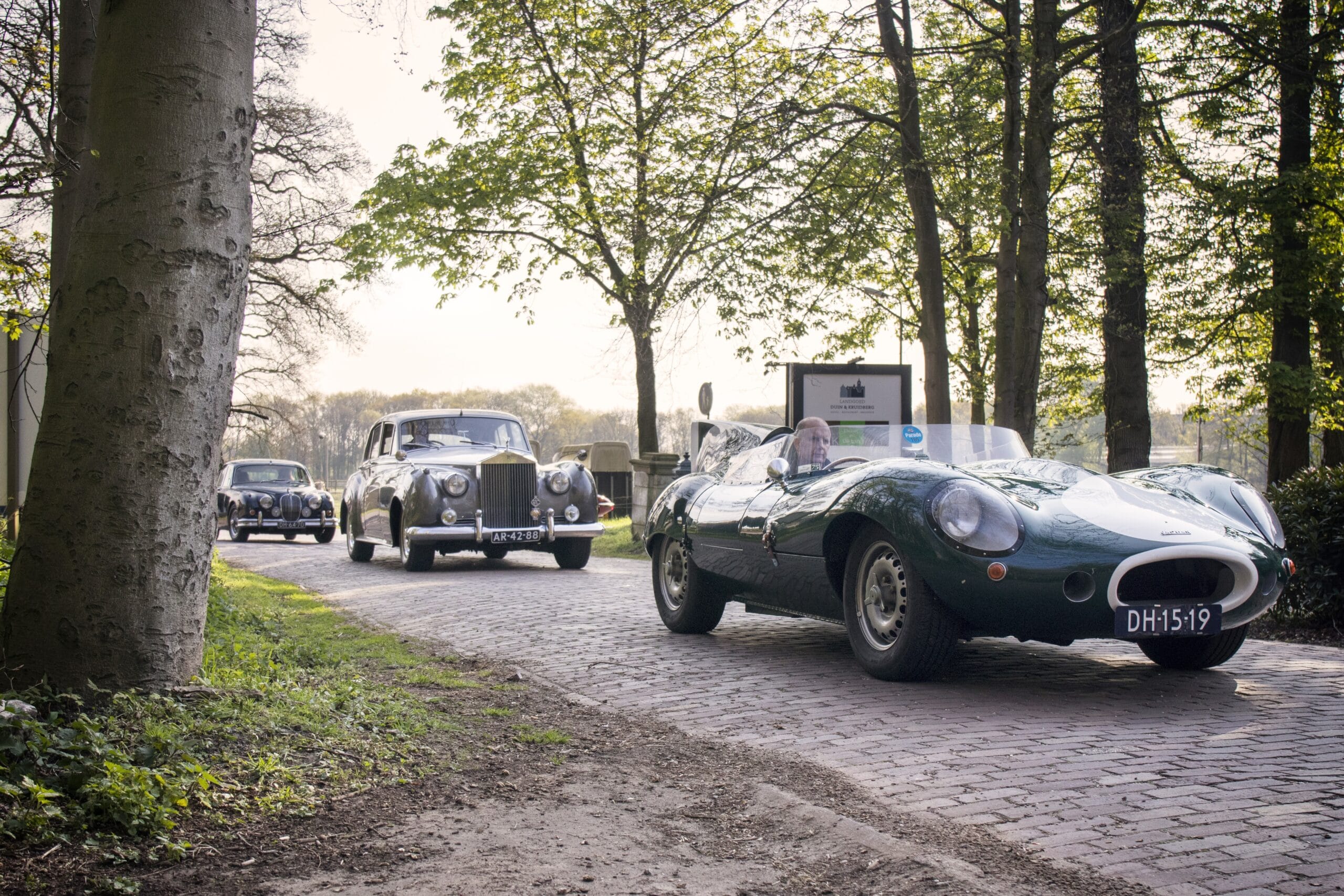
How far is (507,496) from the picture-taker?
48.8 feet

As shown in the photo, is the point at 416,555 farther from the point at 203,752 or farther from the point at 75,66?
the point at 203,752

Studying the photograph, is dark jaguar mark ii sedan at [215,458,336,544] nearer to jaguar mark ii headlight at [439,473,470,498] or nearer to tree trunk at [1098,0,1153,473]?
jaguar mark ii headlight at [439,473,470,498]

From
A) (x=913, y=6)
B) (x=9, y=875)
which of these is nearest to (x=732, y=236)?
(x=913, y=6)

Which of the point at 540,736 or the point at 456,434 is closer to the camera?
the point at 540,736

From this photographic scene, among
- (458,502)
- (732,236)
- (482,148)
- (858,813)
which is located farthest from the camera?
(482,148)

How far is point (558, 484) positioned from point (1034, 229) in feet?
22.1

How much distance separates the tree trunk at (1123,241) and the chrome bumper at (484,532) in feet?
24.2

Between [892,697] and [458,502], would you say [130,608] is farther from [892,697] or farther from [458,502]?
[458,502]

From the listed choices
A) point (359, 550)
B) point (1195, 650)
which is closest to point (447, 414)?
point (359, 550)

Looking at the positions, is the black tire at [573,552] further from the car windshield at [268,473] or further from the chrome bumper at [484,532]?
the car windshield at [268,473]

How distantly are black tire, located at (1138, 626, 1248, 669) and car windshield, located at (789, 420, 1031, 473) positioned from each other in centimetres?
140

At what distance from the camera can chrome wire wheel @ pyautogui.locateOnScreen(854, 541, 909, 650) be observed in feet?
19.1

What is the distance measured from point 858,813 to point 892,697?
199 cm

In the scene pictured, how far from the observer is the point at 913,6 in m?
18.0
